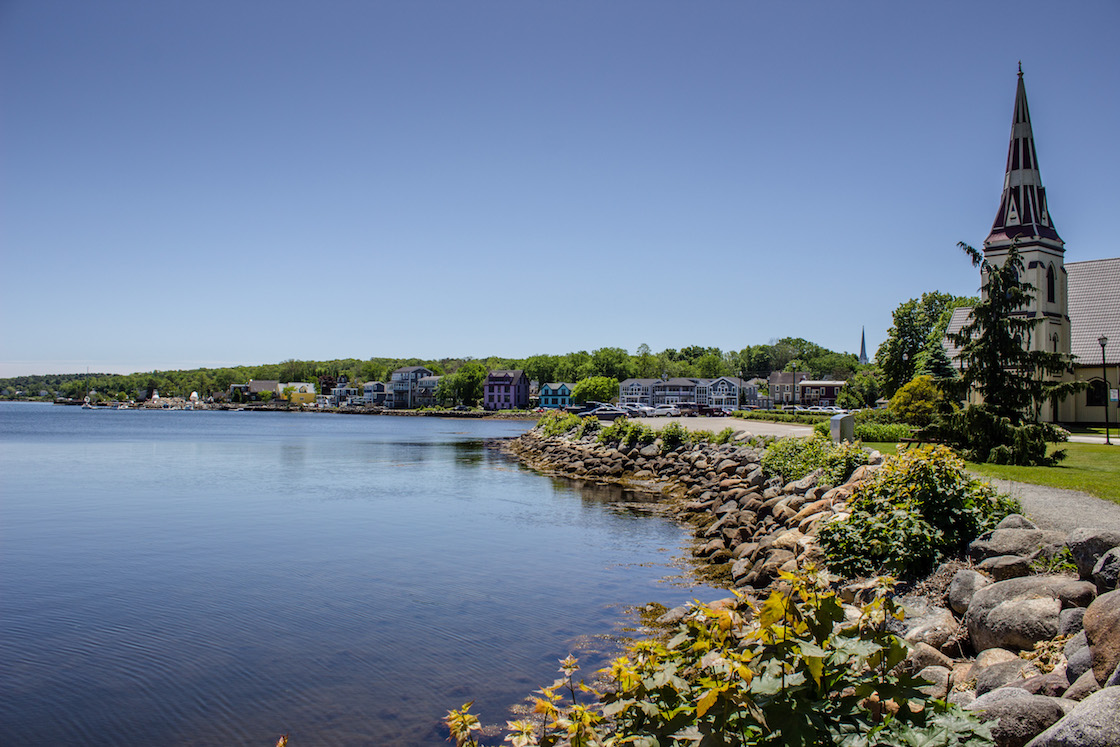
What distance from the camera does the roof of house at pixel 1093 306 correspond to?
129 ft

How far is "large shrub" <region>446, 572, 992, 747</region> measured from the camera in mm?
3178

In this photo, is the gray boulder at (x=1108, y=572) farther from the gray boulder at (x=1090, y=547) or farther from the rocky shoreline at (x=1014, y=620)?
the gray boulder at (x=1090, y=547)

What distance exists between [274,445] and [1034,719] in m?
56.2

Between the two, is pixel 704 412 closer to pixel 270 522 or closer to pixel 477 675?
pixel 270 522

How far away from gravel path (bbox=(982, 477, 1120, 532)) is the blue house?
124633mm

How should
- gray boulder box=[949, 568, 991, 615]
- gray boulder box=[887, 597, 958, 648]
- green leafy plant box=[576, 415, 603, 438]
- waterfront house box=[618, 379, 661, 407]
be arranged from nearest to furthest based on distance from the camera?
1. gray boulder box=[887, 597, 958, 648]
2. gray boulder box=[949, 568, 991, 615]
3. green leafy plant box=[576, 415, 603, 438]
4. waterfront house box=[618, 379, 661, 407]

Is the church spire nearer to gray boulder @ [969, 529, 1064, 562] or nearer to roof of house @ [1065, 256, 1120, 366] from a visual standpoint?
roof of house @ [1065, 256, 1120, 366]

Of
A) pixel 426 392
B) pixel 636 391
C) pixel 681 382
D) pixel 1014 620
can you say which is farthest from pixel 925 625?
pixel 426 392

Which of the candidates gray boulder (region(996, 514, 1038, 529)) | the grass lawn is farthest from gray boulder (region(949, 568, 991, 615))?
the grass lawn

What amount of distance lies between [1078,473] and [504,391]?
132 meters

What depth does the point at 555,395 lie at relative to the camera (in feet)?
464

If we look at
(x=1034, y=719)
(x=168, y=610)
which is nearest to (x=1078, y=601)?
(x=1034, y=719)

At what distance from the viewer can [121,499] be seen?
2411cm

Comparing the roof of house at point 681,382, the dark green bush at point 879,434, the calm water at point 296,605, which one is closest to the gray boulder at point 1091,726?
the calm water at point 296,605
